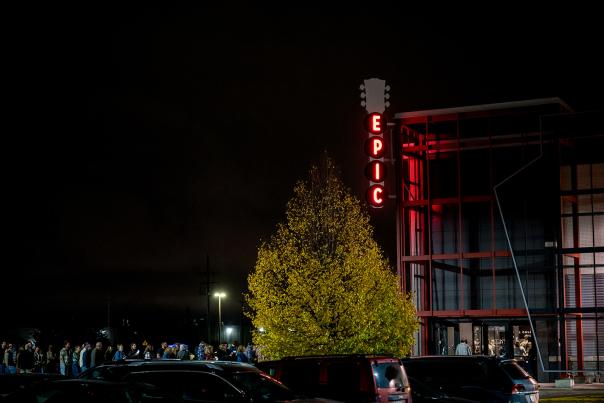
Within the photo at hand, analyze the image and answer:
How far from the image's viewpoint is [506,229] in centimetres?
4312

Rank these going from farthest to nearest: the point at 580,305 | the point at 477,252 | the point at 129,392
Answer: the point at 477,252
the point at 580,305
the point at 129,392

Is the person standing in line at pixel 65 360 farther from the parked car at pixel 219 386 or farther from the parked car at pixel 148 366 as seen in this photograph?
the parked car at pixel 219 386

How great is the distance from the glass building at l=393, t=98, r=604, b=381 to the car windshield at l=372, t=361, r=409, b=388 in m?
25.4

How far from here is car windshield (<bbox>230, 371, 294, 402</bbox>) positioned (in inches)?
619

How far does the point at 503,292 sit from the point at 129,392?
35.3 meters

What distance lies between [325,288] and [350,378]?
46.8ft

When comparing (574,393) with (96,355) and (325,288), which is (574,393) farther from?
(96,355)

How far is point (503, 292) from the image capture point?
46.8m

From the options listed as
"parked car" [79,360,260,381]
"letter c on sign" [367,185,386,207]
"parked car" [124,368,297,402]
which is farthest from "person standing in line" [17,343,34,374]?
"parked car" [124,368,297,402]

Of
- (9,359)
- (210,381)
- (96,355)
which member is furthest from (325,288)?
(210,381)

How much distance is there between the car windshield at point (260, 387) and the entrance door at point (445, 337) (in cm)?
3030

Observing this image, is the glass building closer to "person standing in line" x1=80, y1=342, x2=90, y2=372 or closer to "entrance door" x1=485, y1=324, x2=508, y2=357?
"entrance door" x1=485, y1=324, x2=508, y2=357

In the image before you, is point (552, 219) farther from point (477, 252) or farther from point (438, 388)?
point (438, 388)

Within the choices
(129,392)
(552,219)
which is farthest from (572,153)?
(129,392)
